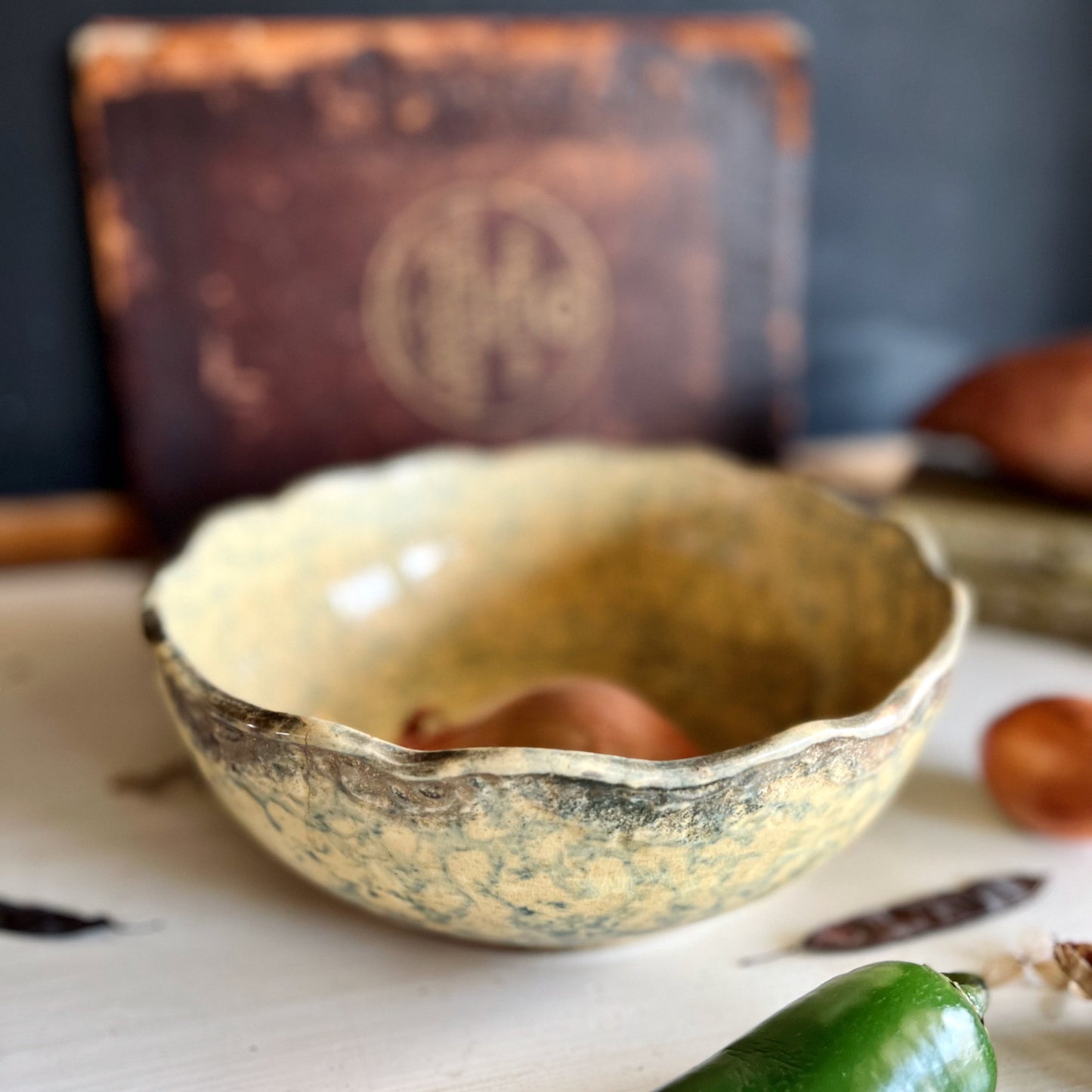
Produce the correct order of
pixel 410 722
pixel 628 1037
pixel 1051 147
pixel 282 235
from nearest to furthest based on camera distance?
pixel 628 1037 → pixel 410 722 → pixel 282 235 → pixel 1051 147

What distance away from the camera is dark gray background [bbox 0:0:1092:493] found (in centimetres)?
78

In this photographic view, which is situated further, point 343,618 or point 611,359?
point 611,359

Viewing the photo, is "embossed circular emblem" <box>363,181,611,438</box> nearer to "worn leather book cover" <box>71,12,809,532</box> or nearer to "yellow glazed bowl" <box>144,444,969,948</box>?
"worn leather book cover" <box>71,12,809,532</box>

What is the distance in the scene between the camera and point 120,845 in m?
0.56

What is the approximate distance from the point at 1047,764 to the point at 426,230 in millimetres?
548

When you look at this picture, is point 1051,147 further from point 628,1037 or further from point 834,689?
point 628,1037

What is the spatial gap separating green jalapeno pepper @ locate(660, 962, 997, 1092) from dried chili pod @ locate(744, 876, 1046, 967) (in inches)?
4.4

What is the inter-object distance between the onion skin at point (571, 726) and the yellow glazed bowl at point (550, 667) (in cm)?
6

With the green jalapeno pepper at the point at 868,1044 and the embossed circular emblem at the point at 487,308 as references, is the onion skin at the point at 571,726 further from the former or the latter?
the embossed circular emblem at the point at 487,308

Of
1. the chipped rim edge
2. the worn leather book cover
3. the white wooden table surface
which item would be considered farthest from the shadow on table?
the worn leather book cover

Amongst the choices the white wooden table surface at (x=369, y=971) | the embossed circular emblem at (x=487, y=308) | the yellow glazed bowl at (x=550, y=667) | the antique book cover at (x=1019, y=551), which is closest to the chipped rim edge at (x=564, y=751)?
the yellow glazed bowl at (x=550, y=667)

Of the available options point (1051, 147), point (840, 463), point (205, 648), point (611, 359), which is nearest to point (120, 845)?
point (205, 648)

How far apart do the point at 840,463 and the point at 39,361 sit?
2.21 feet

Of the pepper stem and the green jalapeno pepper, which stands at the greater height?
the green jalapeno pepper
